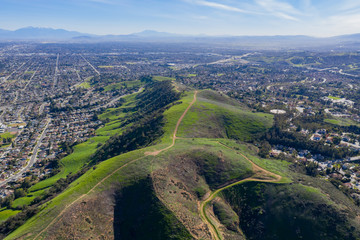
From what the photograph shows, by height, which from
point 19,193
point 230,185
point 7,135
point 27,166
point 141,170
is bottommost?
point 27,166

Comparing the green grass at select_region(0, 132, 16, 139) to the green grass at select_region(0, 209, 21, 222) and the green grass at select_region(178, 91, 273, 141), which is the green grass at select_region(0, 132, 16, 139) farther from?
the green grass at select_region(178, 91, 273, 141)

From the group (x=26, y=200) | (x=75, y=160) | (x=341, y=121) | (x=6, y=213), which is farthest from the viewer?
(x=341, y=121)

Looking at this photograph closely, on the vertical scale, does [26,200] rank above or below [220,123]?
below

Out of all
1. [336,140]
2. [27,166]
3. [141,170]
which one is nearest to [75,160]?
[27,166]

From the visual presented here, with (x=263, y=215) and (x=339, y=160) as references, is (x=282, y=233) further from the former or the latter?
(x=339, y=160)

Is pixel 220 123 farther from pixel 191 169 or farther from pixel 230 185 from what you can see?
pixel 230 185

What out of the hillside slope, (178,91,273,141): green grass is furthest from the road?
(178,91,273,141): green grass

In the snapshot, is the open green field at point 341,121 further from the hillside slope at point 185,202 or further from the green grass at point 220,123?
the hillside slope at point 185,202

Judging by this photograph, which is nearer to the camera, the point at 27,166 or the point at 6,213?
the point at 6,213

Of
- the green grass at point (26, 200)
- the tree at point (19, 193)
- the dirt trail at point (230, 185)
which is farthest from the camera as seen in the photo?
the tree at point (19, 193)

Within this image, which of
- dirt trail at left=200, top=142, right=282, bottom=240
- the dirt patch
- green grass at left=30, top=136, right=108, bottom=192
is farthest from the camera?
green grass at left=30, top=136, right=108, bottom=192

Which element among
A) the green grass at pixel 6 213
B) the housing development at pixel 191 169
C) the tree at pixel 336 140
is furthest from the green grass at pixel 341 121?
the green grass at pixel 6 213

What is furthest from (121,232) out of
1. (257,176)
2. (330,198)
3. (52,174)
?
(52,174)
